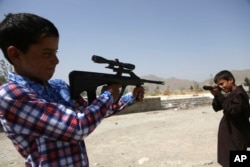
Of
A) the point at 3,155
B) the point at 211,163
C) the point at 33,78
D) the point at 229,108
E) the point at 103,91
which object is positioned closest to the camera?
the point at 33,78

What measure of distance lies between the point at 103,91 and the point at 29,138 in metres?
0.44

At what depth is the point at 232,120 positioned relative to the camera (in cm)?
381

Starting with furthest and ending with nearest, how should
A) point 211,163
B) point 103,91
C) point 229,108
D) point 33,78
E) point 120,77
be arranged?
1. point 211,163
2. point 229,108
3. point 120,77
4. point 103,91
5. point 33,78

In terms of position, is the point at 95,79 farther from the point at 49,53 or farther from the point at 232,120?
the point at 232,120

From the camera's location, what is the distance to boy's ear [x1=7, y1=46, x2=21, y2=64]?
1334 mm

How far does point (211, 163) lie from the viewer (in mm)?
5285

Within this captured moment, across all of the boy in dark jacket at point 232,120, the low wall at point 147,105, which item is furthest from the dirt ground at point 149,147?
the low wall at point 147,105

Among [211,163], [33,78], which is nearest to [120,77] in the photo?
[33,78]

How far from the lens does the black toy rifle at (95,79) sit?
156 cm

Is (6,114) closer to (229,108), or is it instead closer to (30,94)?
(30,94)

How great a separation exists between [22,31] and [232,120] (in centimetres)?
312

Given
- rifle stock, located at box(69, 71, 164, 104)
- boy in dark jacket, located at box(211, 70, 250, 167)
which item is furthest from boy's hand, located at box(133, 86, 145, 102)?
boy in dark jacket, located at box(211, 70, 250, 167)

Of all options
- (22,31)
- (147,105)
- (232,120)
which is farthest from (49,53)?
(147,105)

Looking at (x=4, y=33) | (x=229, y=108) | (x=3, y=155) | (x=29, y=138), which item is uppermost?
(x=4, y=33)
